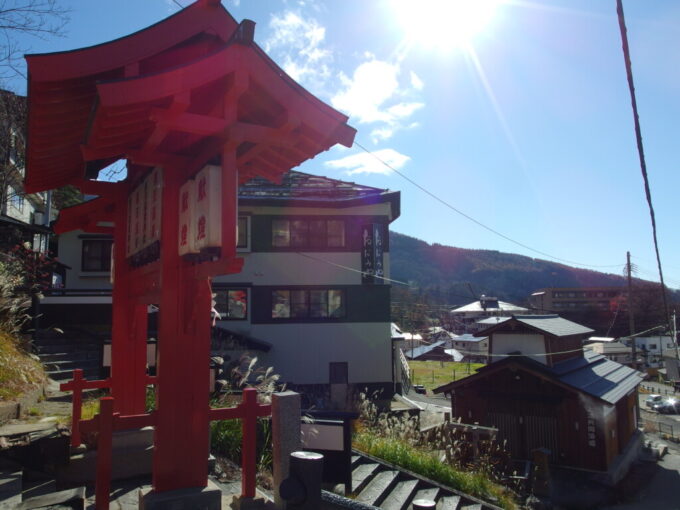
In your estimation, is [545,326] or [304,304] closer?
[304,304]

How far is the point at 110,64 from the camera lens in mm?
4582

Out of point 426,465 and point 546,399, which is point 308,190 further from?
point 426,465

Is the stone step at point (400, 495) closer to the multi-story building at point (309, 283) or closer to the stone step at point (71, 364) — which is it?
the stone step at point (71, 364)

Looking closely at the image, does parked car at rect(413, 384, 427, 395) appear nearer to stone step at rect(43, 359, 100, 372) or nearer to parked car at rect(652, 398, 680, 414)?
parked car at rect(652, 398, 680, 414)

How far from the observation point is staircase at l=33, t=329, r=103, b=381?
43.7 feet

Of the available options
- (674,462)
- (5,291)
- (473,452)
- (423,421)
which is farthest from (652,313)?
(5,291)

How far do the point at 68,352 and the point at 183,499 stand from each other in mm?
12737

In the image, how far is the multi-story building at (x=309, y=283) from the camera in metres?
20.7

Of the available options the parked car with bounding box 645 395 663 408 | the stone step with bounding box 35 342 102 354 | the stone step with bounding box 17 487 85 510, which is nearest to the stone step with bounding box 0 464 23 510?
the stone step with bounding box 17 487 85 510

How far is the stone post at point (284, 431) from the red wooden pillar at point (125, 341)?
6.06 ft

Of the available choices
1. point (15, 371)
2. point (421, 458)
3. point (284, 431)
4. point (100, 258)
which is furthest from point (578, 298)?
point (284, 431)

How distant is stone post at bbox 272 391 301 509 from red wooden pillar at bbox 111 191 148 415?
1848 mm

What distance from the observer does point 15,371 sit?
8.87 meters

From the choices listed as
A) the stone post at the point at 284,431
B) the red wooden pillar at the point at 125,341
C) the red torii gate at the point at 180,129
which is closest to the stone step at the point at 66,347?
the red wooden pillar at the point at 125,341
